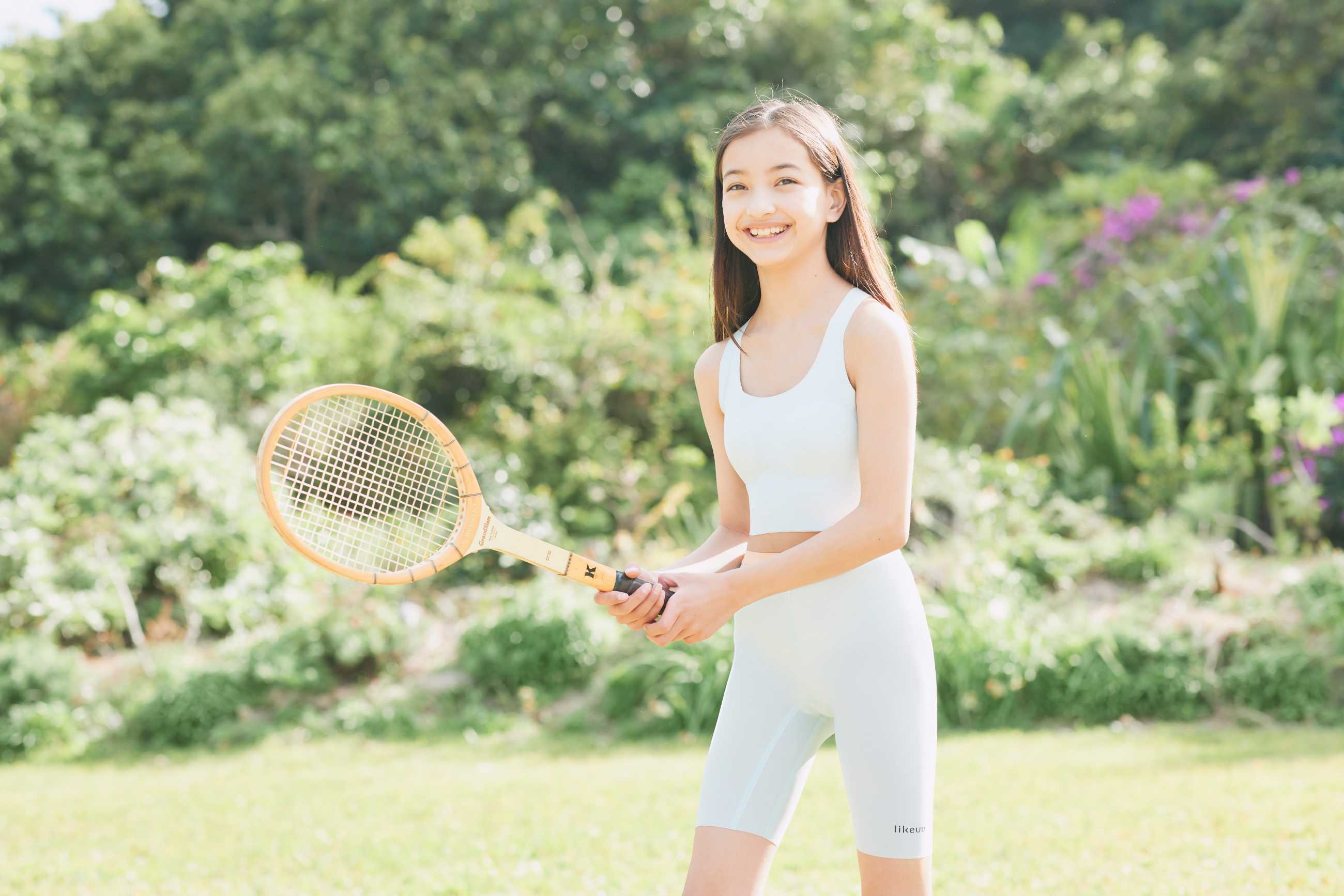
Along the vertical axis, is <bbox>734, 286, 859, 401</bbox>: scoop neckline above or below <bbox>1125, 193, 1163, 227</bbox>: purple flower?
below

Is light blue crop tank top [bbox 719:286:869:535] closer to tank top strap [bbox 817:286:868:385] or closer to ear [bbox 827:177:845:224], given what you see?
tank top strap [bbox 817:286:868:385]

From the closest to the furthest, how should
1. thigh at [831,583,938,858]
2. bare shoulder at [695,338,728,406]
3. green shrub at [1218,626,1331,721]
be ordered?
thigh at [831,583,938,858] → bare shoulder at [695,338,728,406] → green shrub at [1218,626,1331,721]

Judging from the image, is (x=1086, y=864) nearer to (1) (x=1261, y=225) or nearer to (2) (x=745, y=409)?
(2) (x=745, y=409)

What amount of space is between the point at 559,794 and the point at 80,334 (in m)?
7.74

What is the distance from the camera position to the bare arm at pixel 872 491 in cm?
230

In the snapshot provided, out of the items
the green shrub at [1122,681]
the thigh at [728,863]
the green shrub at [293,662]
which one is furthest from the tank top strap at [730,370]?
the green shrub at [293,662]

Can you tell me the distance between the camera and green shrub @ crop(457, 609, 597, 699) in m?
7.32

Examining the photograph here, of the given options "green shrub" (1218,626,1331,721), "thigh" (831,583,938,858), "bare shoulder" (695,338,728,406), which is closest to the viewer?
"thigh" (831,583,938,858)

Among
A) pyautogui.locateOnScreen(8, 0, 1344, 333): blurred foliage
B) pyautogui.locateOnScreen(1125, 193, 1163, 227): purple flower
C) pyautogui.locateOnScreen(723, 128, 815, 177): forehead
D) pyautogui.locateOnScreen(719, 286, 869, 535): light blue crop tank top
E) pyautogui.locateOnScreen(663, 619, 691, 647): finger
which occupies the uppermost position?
pyautogui.locateOnScreen(8, 0, 1344, 333): blurred foliage

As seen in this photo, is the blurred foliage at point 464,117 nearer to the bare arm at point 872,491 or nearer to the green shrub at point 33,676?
the green shrub at point 33,676

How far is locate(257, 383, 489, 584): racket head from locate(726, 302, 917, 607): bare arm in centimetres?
62

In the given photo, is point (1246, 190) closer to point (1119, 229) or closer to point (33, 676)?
point (1119, 229)

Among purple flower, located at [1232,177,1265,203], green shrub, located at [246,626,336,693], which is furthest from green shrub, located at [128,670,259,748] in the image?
purple flower, located at [1232,177,1265,203]

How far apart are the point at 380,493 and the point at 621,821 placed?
2789 millimetres
